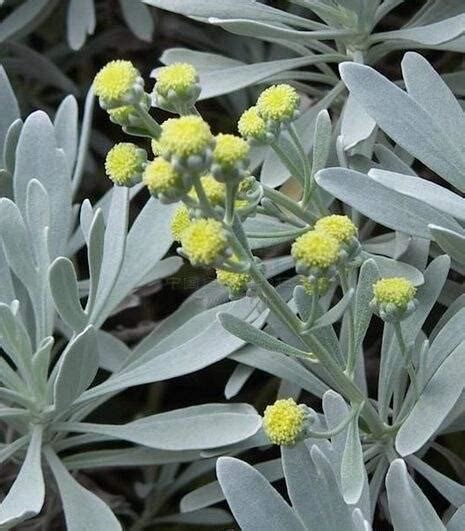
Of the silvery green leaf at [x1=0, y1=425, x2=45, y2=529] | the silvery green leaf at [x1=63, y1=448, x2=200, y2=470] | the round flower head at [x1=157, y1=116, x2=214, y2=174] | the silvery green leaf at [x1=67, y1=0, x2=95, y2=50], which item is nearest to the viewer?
the round flower head at [x1=157, y1=116, x2=214, y2=174]

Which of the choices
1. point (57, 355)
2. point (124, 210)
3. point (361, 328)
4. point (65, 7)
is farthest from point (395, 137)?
point (65, 7)

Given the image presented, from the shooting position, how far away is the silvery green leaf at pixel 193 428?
1.04m

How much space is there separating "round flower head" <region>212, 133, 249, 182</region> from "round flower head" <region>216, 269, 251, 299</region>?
131 millimetres

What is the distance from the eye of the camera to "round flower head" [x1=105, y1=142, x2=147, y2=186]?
903mm

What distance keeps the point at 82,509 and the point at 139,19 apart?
0.83 meters

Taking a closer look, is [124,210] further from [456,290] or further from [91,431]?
[456,290]

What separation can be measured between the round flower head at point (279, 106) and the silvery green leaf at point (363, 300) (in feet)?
0.54

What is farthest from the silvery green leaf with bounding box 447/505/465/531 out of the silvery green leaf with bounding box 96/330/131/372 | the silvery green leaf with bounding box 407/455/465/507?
the silvery green leaf with bounding box 96/330/131/372

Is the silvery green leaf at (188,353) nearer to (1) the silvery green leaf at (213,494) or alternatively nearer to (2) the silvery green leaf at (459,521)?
(1) the silvery green leaf at (213,494)

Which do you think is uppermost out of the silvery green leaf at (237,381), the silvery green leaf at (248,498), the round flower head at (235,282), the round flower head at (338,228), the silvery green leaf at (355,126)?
the round flower head at (338,228)

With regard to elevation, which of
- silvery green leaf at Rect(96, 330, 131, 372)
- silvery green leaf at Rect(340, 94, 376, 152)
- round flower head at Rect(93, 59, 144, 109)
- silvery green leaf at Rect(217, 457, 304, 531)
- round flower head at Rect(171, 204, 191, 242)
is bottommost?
silvery green leaf at Rect(96, 330, 131, 372)

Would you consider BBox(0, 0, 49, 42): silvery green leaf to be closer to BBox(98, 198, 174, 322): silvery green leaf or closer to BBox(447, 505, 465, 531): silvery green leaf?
BBox(98, 198, 174, 322): silvery green leaf

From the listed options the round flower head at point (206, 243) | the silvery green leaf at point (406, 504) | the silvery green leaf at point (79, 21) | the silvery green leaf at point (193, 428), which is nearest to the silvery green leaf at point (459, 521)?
the silvery green leaf at point (406, 504)

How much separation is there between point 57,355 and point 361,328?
27.8 inches
